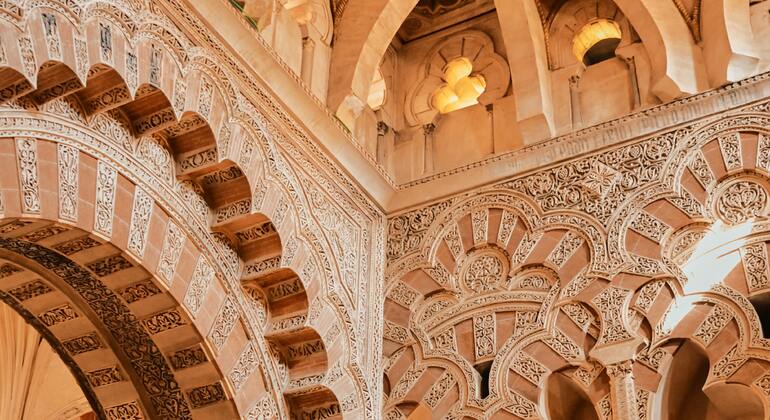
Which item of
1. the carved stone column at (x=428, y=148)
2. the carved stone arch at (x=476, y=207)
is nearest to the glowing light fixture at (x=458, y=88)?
the carved stone column at (x=428, y=148)

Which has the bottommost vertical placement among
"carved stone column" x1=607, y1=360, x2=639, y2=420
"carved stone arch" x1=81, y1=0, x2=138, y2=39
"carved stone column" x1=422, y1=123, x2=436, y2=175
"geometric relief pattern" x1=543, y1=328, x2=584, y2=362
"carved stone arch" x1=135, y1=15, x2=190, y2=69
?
"carved stone column" x1=607, y1=360, x2=639, y2=420

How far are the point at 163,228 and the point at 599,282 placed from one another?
2.38 m

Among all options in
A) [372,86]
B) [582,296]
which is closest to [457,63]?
[372,86]

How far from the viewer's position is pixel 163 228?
212 inches

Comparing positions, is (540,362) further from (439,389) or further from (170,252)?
(170,252)

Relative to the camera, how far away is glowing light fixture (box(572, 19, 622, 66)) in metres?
7.25

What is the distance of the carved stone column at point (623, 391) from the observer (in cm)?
573

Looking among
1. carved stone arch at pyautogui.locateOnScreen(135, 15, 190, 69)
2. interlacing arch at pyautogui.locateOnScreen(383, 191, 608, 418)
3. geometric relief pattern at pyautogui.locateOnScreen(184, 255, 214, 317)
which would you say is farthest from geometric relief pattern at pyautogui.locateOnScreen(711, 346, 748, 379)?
carved stone arch at pyautogui.locateOnScreen(135, 15, 190, 69)

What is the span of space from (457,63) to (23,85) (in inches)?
147

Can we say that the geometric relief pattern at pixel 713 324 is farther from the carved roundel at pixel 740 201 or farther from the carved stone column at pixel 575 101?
the carved stone column at pixel 575 101

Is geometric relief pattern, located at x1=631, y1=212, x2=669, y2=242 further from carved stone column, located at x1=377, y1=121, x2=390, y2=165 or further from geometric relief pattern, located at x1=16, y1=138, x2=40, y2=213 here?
geometric relief pattern, located at x1=16, y1=138, x2=40, y2=213

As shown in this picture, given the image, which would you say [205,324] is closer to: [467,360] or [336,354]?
[336,354]

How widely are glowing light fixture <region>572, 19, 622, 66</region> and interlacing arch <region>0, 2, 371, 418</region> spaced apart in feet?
7.29

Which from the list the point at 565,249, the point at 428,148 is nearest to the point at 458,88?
the point at 428,148
